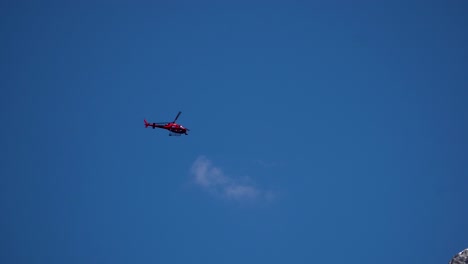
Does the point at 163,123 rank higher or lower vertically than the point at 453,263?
higher

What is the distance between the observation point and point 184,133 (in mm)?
112812

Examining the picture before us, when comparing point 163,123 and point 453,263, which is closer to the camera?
point 453,263

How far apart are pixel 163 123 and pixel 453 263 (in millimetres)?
58606

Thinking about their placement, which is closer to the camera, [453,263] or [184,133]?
[453,263]

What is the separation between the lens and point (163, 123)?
114250 mm

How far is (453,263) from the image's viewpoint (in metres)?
97.2

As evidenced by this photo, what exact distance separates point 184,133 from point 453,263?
5369 cm

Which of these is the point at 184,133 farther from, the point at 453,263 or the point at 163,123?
the point at 453,263

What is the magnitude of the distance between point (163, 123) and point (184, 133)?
16.1 ft

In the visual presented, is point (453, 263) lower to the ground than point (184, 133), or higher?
lower

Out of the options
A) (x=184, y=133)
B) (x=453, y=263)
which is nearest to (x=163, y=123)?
(x=184, y=133)
